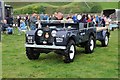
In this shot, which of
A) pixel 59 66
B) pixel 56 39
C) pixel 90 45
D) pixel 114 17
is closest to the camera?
pixel 59 66

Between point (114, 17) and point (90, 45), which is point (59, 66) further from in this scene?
point (114, 17)

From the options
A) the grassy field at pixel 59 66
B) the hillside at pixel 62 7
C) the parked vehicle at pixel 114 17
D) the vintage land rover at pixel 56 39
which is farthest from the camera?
the hillside at pixel 62 7

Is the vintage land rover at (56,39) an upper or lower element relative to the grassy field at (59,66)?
upper

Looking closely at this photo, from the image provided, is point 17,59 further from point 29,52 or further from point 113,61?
point 113,61

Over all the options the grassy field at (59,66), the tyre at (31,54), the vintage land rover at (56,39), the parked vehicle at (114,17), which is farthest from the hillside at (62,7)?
the tyre at (31,54)

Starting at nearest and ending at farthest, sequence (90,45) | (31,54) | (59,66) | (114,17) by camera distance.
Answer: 1. (59,66)
2. (31,54)
3. (90,45)
4. (114,17)

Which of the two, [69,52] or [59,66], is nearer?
[59,66]

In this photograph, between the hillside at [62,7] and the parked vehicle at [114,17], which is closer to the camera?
the parked vehicle at [114,17]

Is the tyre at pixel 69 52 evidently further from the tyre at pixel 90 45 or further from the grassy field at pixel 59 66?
the tyre at pixel 90 45

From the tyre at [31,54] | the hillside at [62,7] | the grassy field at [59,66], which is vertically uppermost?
the hillside at [62,7]

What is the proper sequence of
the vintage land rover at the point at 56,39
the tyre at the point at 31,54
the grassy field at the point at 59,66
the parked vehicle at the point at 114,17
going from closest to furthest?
the grassy field at the point at 59,66, the vintage land rover at the point at 56,39, the tyre at the point at 31,54, the parked vehicle at the point at 114,17

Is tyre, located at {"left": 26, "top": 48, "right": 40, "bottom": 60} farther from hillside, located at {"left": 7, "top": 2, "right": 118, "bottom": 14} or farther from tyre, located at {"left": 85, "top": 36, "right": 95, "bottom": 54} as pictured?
hillside, located at {"left": 7, "top": 2, "right": 118, "bottom": 14}

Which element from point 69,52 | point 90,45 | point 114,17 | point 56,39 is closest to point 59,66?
point 69,52

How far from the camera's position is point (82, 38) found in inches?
454
